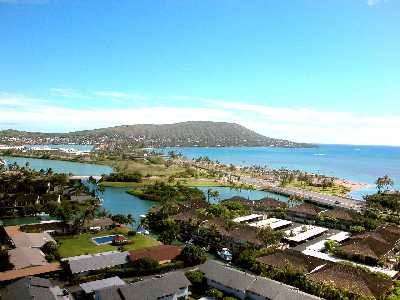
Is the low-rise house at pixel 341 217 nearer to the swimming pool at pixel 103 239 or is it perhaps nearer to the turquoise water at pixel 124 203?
the turquoise water at pixel 124 203

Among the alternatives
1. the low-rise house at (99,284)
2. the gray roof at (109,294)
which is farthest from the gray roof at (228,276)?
the gray roof at (109,294)

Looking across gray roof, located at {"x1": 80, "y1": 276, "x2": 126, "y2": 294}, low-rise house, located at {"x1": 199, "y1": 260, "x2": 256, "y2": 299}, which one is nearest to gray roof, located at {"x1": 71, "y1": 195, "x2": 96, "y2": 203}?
gray roof, located at {"x1": 80, "y1": 276, "x2": 126, "y2": 294}

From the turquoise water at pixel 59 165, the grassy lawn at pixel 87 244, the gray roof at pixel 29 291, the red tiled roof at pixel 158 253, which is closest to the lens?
the gray roof at pixel 29 291

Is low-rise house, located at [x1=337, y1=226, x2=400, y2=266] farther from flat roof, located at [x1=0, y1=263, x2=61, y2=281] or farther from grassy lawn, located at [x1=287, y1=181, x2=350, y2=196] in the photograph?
grassy lawn, located at [x1=287, y1=181, x2=350, y2=196]

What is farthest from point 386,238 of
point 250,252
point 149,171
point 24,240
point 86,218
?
point 149,171

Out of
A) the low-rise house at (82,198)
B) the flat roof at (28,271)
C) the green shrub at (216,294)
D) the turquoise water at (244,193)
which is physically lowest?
the turquoise water at (244,193)

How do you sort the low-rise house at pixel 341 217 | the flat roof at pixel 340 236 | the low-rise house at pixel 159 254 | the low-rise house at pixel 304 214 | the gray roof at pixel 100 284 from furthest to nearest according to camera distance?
the low-rise house at pixel 304 214 → the low-rise house at pixel 341 217 → the flat roof at pixel 340 236 → the low-rise house at pixel 159 254 → the gray roof at pixel 100 284

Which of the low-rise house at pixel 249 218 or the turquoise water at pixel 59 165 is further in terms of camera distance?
the turquoise water at pixel 59 165

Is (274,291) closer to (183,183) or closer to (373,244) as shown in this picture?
(373,244)

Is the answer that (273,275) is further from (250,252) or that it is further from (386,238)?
(386,238)
